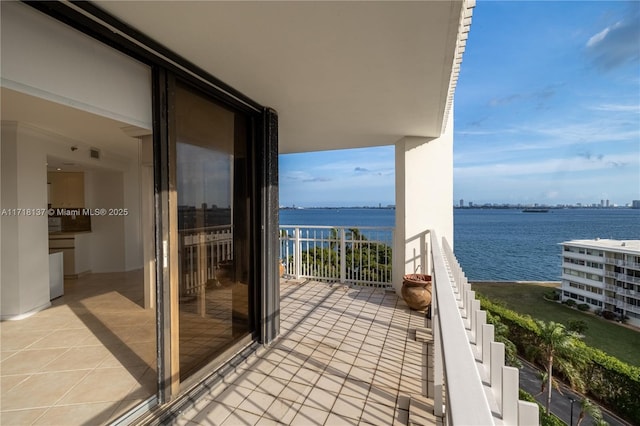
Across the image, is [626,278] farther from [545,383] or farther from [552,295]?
[545,383]

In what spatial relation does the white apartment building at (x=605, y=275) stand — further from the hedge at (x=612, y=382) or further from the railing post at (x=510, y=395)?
the railing post at (x=510, y=395)

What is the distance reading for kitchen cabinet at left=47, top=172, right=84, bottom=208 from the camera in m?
6.21

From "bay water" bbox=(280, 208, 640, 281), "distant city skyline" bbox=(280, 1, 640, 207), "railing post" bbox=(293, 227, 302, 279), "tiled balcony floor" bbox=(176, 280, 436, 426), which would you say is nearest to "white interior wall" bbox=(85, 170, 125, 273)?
"railing post" bbox=(293, 227, 302, 279)

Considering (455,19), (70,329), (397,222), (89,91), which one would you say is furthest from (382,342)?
(70,329)

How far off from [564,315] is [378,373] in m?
23.6

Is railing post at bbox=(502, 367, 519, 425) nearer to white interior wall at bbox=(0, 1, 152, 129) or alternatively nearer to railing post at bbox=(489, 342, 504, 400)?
railing post at bbox=(489, 342, 504, 400)

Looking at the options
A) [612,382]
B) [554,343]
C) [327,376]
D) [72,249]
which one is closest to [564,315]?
[612,382]

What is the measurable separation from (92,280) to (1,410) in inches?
164

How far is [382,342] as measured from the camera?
326 centimetres

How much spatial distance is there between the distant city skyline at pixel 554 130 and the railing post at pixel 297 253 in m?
27.0

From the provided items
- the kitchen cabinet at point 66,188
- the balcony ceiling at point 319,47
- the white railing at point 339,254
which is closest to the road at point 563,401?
the white railing at point 339,254

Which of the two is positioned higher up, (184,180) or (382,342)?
(184,180)

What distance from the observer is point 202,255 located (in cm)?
244

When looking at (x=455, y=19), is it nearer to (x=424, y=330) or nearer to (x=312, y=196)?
(x=424, y=330)
